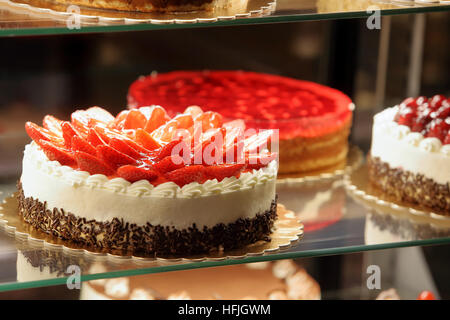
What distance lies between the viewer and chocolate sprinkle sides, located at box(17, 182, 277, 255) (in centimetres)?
130

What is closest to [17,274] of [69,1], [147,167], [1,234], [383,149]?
[1,234]

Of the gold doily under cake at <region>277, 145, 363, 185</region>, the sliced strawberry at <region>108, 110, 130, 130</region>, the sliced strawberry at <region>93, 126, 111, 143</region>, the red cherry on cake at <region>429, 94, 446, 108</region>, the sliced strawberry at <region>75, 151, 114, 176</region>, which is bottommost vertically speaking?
the gold doily under cake at <region>277, 145, 363, 185</region>

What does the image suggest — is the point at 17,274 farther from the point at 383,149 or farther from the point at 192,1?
the point at 383,149

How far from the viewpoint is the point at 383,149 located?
171 cm

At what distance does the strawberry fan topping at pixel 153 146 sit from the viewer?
1.30 metres

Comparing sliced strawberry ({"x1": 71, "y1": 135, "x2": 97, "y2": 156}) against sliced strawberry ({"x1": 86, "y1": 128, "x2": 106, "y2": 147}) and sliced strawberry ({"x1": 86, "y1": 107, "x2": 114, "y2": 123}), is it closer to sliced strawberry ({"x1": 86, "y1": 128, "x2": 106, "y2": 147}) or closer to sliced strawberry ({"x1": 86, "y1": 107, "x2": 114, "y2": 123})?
sliced strawberry ({"x1": 86, "y1": 128, "x2": 106, "y2": 147})

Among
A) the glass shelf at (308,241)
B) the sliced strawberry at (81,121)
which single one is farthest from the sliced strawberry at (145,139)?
the glass shelf at (308,241)

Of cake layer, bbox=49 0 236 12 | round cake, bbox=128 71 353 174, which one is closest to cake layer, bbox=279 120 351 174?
round cake, bbox=128 71 353 174

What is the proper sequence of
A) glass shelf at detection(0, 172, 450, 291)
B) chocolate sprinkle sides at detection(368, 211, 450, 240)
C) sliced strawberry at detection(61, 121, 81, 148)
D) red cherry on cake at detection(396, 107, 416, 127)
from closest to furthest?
glass shelf at detection(0, 172, 450, 291) < sliced strawberry at detection(61, 121, 81, 148) < chocolate sprinkle sides at detection(368, 211, 450, 240) < red cherry on cake at detection(396, 107, 416, 127)

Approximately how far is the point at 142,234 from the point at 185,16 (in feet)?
1.24

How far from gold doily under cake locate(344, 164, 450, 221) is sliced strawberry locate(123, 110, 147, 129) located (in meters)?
0.51

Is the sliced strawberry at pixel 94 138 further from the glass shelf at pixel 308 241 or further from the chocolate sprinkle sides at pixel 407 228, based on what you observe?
the chocolate sprinkle sides at pixel 407 228
